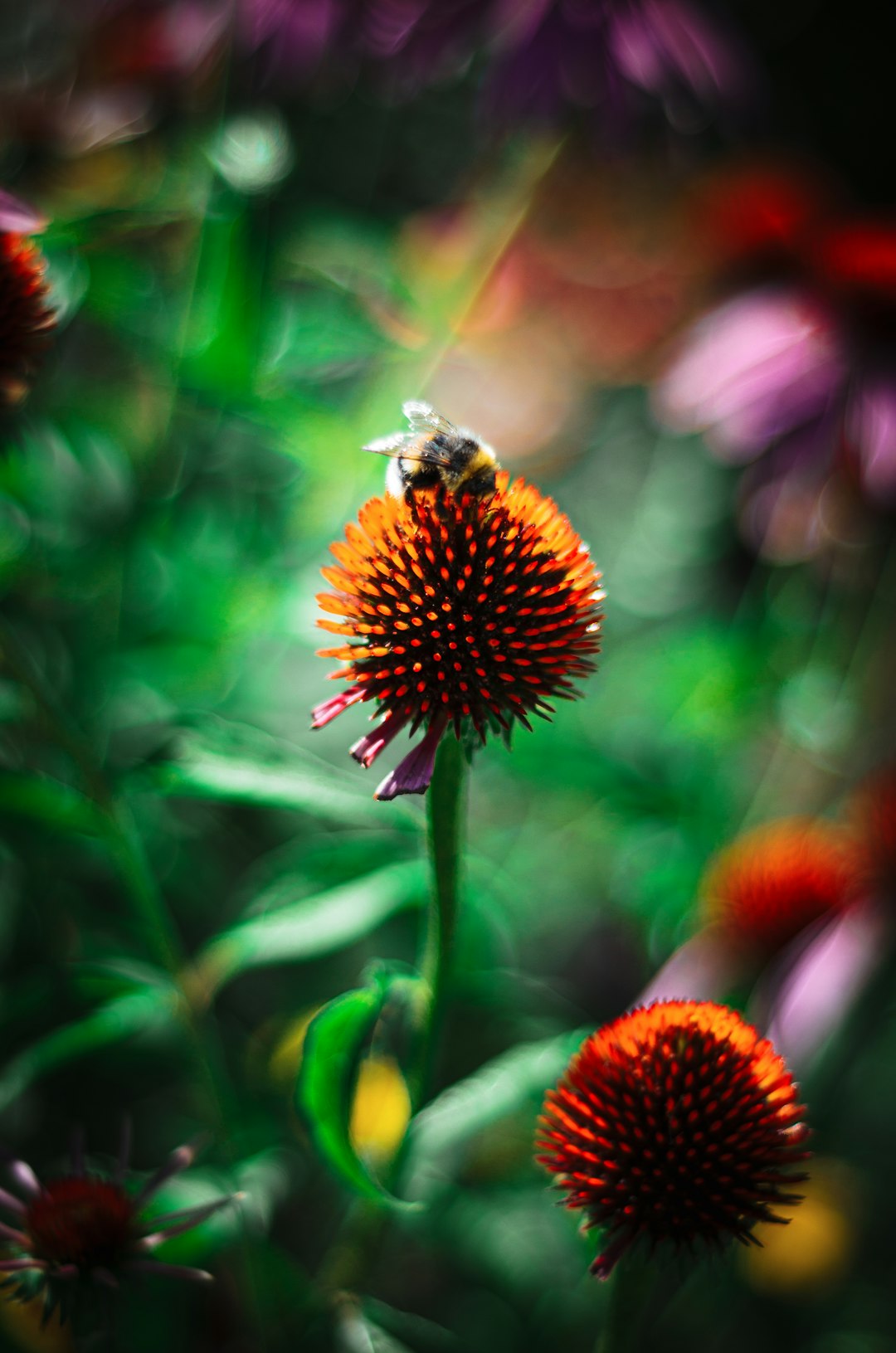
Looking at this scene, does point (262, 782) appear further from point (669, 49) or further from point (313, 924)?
point (669, 49)

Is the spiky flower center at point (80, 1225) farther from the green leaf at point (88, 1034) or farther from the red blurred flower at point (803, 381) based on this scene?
the red blurred flower at point (803, 381)

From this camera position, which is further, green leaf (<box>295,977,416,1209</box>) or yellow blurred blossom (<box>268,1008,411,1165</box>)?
yellow blurred blossom (<box>268,1008,411,1165</box>)

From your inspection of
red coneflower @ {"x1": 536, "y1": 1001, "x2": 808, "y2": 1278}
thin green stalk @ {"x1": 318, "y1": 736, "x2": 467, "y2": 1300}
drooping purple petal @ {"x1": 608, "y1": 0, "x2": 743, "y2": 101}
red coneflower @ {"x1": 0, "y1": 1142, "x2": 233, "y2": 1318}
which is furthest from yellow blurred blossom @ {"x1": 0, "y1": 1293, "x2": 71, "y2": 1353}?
drooping purple petal @ {"x1": 608, "y1": 0, "x2": 743, "y2": 101}

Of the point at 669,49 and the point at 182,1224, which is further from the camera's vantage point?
the point at 669,49

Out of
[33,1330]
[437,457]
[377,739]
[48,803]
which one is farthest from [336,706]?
[33,1330]

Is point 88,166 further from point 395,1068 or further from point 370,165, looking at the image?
point 395,1068

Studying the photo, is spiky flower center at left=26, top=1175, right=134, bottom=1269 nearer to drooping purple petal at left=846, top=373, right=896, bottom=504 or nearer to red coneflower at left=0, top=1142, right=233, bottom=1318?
red coneflower at left=0, top=1142, right=233, bottom=1318

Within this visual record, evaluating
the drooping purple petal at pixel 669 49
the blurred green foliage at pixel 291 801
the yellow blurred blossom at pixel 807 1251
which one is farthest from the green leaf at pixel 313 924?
the drooping purple petal at pixel 669 49
